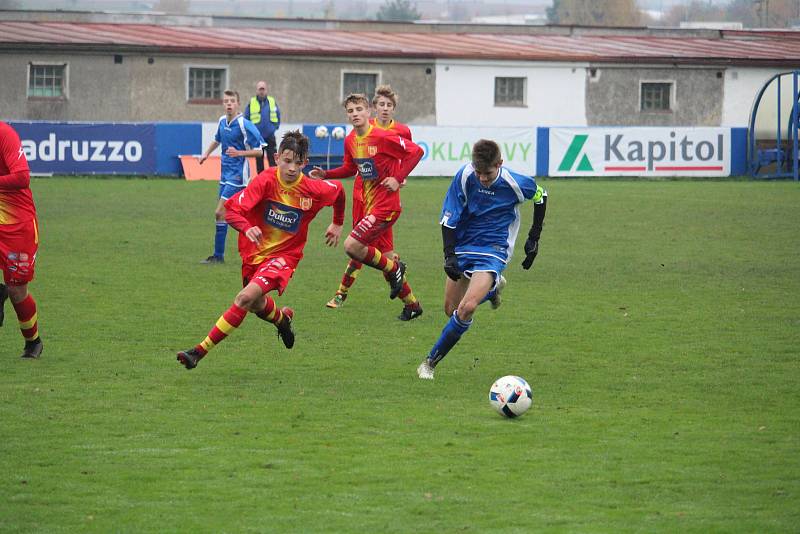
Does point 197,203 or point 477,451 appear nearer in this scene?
point 477,451

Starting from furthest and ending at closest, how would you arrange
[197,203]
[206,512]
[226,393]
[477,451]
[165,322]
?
[197,203] < [165,322] < [226,393] < [477,451] < [206,512]

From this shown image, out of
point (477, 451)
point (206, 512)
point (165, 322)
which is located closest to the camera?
point (206, 512)

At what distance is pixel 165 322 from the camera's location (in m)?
12.0

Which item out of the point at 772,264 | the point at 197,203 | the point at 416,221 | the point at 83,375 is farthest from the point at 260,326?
the point at 197,203

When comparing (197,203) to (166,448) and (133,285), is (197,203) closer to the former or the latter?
(133,285)

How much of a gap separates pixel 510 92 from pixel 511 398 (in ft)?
116

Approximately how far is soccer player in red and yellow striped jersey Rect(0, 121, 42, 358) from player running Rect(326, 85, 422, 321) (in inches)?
155

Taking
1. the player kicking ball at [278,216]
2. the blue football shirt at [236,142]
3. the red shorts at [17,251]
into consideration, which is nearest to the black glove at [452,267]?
the player kicking ball at [278,216]

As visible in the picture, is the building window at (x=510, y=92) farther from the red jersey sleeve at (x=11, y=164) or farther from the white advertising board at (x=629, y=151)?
the red jersey sleeve at (x=11, y=164)

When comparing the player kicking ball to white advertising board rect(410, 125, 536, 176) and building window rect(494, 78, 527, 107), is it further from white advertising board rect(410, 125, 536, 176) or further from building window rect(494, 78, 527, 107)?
building window rect(494, 78, 527, 107)

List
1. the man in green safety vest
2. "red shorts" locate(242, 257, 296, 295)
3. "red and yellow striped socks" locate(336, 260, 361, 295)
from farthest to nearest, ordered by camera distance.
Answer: the man in green safety vest, "red and yellow striped socks" locate(336, 260, 361, 295), "red shorts" locate(242, 257, 296, 295)

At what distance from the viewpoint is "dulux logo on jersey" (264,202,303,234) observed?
993 cm

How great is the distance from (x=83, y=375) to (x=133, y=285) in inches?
200

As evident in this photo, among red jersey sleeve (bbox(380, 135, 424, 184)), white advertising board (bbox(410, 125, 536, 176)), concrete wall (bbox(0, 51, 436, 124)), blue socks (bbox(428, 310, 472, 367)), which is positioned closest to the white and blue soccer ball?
white advertising board (bbox(410, 125, 536, 176))
